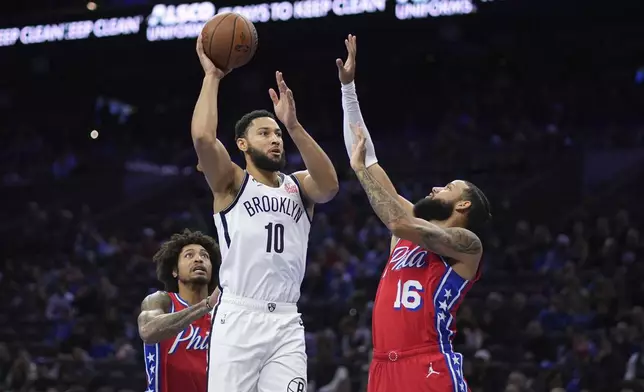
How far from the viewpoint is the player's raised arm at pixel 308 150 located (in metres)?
5.02

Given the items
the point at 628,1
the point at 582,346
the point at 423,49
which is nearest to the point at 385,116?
the point at 423,49

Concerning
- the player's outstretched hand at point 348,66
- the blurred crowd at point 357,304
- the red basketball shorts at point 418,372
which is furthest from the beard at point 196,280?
the blurred crowd at point 357,304

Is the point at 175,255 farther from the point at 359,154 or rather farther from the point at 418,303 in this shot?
the point at 418,303

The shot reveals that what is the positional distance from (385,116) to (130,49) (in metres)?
5.18

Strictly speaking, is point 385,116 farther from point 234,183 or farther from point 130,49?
point 234,183

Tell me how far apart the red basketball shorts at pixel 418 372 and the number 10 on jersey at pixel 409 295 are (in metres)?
0.25

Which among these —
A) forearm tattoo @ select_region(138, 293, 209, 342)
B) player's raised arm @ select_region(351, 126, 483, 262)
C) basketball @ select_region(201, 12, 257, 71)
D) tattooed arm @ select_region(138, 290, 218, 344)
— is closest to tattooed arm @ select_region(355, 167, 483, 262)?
player's raised arm @ select_region(351, 126, 483, 262)

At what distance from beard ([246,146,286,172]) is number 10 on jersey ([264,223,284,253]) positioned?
328 mm

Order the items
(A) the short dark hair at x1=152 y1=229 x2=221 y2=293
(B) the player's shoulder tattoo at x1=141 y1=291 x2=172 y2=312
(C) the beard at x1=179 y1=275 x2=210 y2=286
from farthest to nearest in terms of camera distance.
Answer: (A) the short dark hair at x1=152 y1=229 x2=221 y2=293
(C) the beard at x1=179 y1=275 x2=210 y2=286
(B) the player's shoulder tattoo at x1=141 y1=291 x2=172 y2=312

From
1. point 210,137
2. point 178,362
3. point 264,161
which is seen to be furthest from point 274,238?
point 178,362

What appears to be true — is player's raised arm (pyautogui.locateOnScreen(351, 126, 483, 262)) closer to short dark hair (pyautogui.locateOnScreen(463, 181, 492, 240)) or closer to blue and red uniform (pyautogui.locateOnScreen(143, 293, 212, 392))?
short dark hair (pyautogui.locateOnScreen(463, 181, 492, 240))

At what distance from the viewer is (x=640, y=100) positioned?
1617 cm

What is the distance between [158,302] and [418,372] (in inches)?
68.1

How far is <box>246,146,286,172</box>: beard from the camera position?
5102 mm
